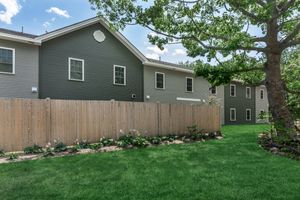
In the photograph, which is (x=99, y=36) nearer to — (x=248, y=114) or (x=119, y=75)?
(x=119, y=75)

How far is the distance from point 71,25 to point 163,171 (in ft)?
37.3

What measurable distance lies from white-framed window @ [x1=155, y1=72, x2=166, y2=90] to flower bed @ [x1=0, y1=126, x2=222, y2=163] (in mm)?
6809

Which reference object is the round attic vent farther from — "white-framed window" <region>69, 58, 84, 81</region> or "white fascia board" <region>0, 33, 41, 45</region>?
"white fascia board" <region>0, 33, 41, 45</region>

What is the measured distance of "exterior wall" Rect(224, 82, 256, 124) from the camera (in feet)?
89.5

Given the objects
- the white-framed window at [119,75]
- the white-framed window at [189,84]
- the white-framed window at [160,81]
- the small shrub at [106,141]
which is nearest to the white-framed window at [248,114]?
the white-framed window at [189,84]

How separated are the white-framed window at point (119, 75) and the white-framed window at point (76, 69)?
2324mm

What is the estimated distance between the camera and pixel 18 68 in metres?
13.6

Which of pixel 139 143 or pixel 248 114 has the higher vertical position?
pixel 248 114

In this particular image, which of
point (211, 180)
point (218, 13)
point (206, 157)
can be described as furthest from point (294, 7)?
point (211, 180)

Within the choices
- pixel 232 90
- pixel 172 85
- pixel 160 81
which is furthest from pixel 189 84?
pixel 232 90

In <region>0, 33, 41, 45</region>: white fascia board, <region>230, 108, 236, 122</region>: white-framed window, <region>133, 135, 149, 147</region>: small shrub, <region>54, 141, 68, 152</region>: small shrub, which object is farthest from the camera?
<region>230, 108, 236, 122</region>: white-framed window

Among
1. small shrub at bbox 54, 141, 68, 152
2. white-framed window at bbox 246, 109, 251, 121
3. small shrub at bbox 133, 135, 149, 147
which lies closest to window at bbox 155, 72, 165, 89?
small shrub at bbox 133, 135, 149, 147

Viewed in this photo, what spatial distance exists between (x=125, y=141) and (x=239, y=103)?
20.2m

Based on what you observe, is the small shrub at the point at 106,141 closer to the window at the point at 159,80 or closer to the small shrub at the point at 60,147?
the small shrub at the point at 60,147
